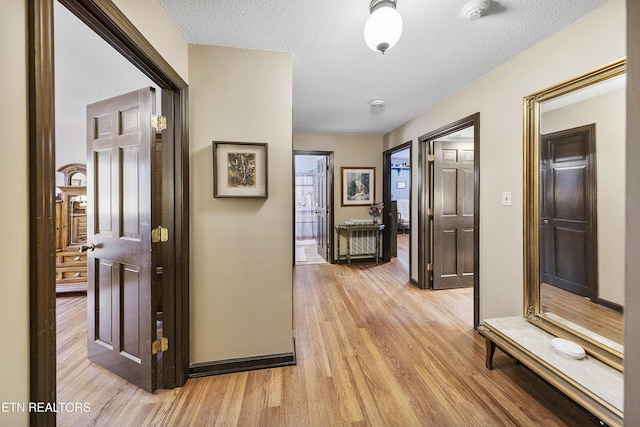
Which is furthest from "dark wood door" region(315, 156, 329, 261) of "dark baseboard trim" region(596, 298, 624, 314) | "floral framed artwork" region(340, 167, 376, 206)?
"dark baseboard trim" region(596, 298, 624, 314)

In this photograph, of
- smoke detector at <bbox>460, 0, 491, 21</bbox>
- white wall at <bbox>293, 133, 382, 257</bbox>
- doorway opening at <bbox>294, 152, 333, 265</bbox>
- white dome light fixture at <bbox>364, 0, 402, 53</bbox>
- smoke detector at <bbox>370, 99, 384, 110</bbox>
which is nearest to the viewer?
white dome light fixture at <bbox>364, 0, 402, 53</bbox>

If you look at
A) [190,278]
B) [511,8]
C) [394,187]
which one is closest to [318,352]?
[190,278]

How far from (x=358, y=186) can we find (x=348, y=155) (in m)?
0.60

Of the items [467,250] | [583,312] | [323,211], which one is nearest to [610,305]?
[583,312]

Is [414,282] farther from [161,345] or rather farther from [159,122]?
[159,122]

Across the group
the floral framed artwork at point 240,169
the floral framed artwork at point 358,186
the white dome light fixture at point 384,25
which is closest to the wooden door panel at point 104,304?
the floral framed artwork at point 240,169

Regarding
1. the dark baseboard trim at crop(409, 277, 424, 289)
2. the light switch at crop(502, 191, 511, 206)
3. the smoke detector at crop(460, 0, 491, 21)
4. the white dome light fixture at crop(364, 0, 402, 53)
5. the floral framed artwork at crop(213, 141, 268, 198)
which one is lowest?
the dark baseboard trim at crop(409, 277, 424, 289)

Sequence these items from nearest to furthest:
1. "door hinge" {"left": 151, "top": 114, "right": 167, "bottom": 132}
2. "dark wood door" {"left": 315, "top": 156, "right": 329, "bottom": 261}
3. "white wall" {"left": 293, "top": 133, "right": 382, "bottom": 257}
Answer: "door hinge" {"left": 151, "top": 114, "right": 167, "bottom": 132}
"white wall" {"left": 293, "top": 133, "right": 382, "bottom": 257}
"dark wood door" {"left": 315, "top": 156, "right": 329, "bottom": 261}

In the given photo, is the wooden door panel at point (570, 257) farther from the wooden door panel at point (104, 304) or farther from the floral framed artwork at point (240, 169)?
the wooden door panel at point (104, 304)

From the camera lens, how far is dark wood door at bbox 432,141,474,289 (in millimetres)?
3318

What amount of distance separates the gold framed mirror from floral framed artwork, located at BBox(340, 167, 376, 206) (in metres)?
2.86

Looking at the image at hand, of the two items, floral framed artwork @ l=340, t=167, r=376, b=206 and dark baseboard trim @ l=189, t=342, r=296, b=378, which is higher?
floral framed artwork @ l=340, t=167, r=376, b=206

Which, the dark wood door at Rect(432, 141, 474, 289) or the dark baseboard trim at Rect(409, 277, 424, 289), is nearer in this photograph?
the dark wood door at Rect(432, 141, 474, 289)

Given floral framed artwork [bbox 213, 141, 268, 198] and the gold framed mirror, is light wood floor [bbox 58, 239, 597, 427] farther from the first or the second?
floral framed artwork [bbox 213, 141, 268, 198]
